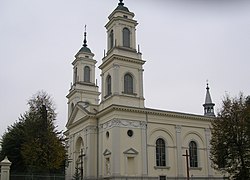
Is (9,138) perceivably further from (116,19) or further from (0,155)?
(116,19)

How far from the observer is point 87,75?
54.2 meters

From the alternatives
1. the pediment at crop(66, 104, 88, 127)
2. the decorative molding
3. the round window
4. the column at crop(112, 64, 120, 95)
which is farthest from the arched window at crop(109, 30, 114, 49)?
the round window

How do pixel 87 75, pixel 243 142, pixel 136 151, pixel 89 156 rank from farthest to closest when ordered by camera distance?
1. pixel 87 75
2. pixel 89 156
3. pixel 136 151
4. pixel 243 142

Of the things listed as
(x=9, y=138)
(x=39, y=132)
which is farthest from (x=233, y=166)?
(x=9, y=138)

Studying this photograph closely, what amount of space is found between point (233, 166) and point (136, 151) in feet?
38.0

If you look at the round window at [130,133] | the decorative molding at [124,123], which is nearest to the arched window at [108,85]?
the decorative molding at [124,123]

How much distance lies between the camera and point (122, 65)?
41812 millimetres

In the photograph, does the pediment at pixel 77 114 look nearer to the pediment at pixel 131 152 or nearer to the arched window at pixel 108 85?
the arched window at pixel 108 85

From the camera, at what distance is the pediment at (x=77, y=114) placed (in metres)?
45.6

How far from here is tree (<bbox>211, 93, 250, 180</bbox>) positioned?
100ft

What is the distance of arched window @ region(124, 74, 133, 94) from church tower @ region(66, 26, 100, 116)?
11877 millimetres

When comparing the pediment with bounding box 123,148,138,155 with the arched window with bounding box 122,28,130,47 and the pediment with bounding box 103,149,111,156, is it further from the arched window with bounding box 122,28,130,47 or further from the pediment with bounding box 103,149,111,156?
the arched window with bounding box 122,28,130,47

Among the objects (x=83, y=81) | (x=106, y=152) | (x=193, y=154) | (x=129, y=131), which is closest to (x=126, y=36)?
(x=129, y=131)

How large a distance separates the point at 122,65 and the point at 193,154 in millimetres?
14298
